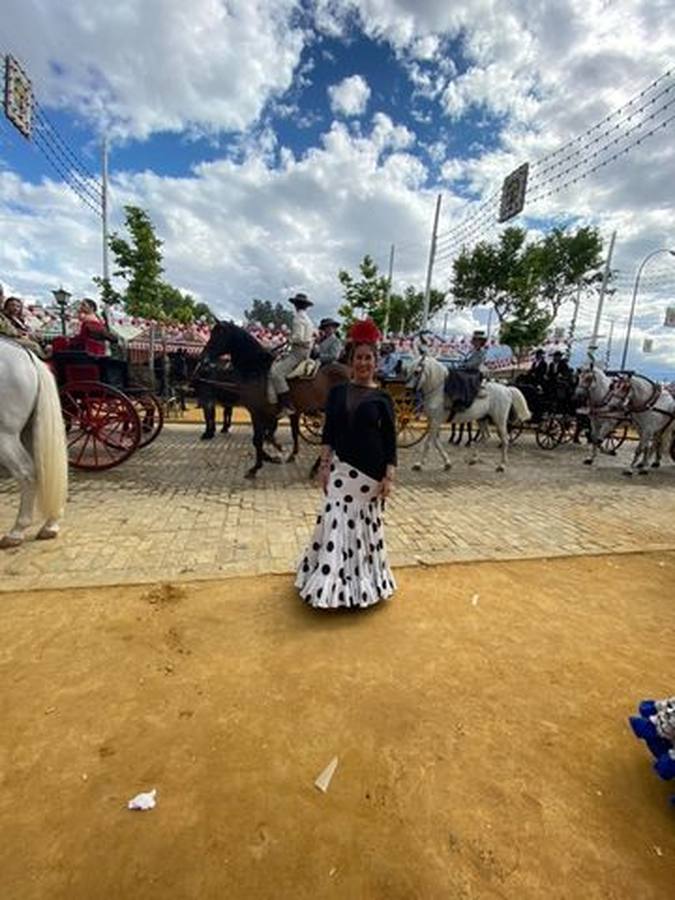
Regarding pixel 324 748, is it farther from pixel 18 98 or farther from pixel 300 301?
pixel 18 98

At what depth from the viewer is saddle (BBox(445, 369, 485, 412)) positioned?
8398mm

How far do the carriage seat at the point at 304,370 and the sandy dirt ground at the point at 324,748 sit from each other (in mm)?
4483

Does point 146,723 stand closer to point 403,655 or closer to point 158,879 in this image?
point 158,879

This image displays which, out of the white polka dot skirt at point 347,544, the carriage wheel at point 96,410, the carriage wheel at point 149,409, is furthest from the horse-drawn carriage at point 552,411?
the white polka dot skirt at point 347,544

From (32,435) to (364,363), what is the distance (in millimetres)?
3307

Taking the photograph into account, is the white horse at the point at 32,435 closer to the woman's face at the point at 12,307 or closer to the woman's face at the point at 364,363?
the woman's face at the point at 364,363

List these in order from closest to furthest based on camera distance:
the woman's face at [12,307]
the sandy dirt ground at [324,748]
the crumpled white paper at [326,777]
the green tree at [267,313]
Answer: the sandy dirt ground at [324,748]
the crumpled white paper at [326,777]
the woman's face at [12,307]
the green tree at [267,313]

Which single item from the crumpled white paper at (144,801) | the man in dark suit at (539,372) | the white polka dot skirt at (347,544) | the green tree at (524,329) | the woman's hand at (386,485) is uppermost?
the green tree at (524,329)

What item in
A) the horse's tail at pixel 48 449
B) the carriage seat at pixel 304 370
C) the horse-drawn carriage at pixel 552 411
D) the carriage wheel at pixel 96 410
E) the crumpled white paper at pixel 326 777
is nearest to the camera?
the crumpled white paper at pixel 326 777

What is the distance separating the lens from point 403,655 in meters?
2.88

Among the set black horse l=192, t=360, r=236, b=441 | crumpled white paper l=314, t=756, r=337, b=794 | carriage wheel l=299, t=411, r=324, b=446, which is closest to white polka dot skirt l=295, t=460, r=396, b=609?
crumpled white paper l=314, t=756, r=337, b=794

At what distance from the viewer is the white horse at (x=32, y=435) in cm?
399

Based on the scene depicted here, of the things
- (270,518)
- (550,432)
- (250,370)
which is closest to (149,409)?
(250,370)

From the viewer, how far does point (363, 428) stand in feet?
10.1
